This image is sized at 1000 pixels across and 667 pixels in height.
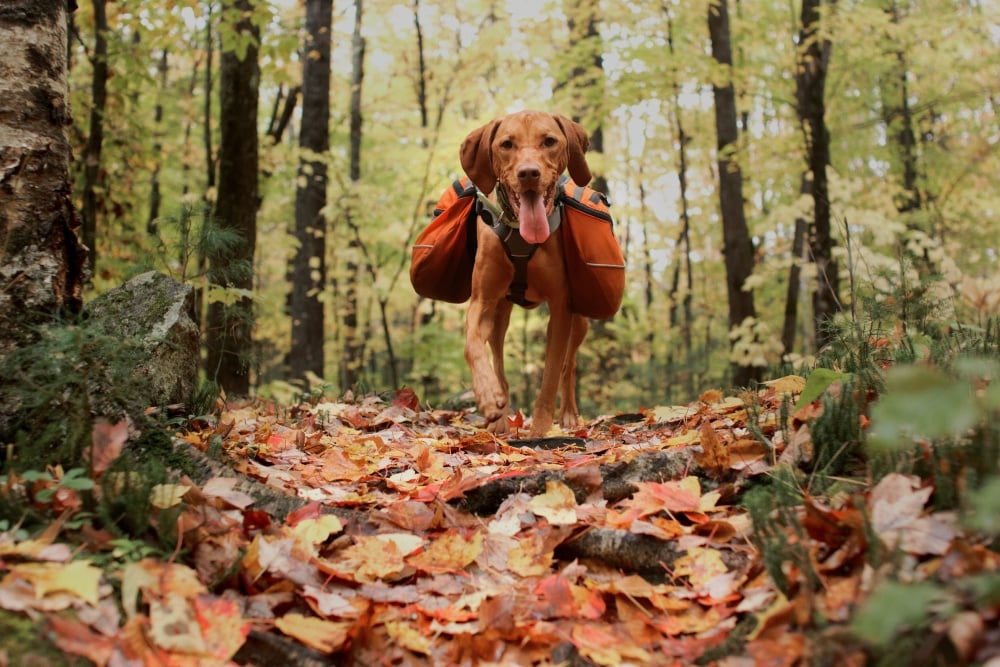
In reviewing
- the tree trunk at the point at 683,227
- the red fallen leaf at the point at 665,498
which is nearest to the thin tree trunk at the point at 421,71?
the tree trunk at the point at 683,227

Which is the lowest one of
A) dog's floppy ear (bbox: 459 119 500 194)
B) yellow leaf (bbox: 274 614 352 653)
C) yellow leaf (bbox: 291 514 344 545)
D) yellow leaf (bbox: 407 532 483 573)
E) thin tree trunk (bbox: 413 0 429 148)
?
yellow leaf (bbox: 274 614 352 653)

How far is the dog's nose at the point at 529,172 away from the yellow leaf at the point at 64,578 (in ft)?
9.26

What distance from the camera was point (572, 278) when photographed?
4645 mm

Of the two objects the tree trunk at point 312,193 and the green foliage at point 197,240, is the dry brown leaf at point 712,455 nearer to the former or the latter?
the green foliage at point 197,240

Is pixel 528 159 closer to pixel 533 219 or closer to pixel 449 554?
pixel 533 219

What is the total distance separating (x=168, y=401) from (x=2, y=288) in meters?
0.88

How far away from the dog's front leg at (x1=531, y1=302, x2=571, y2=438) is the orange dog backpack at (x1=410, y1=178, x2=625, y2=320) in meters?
0.13

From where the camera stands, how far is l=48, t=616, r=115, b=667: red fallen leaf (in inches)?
59.7

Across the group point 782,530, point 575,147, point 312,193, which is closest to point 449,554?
point 782,530

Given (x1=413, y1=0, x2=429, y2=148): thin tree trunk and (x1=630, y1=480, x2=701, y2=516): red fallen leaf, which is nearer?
(x1=630, y1=480, x2=701, y2=516): red fallen leaf

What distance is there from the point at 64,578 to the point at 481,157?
319 centimetres

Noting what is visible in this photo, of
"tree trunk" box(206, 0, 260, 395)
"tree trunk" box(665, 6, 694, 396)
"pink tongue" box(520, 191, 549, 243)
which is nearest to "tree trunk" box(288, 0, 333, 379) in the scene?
"tree trunk" box(206, 0, 260, 395)

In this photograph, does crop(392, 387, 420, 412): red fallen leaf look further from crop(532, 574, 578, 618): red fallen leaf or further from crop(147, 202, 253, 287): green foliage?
crop(532, 574, 578, 618): red fallen leaf

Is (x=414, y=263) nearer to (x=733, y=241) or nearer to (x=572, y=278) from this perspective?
(x=572, y=278)
